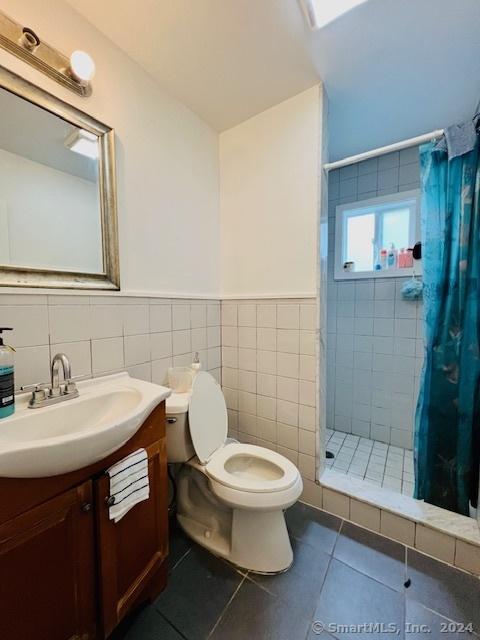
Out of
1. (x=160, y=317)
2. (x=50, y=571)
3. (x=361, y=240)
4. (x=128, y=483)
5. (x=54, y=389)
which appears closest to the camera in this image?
(x=50, y=571)

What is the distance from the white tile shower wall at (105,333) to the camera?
94cm

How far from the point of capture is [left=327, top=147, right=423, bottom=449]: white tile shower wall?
2051mm

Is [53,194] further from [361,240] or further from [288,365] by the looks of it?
[361,240]

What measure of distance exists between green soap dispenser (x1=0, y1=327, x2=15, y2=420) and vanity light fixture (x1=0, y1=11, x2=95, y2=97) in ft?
3.11

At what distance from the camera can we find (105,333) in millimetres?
1162

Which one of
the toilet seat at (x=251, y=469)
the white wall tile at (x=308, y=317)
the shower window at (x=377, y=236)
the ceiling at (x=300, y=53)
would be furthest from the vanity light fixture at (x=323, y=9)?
the toilet seat at (x=251, y=469)

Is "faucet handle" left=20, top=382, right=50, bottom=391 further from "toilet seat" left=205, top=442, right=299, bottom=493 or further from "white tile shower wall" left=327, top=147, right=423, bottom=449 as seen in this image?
"white tile shower wall" left=327, top=147, right=423, bottom=449

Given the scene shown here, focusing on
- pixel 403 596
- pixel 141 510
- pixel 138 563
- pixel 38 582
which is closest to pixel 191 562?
pixel 138 563

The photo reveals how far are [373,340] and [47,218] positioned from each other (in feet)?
7.47

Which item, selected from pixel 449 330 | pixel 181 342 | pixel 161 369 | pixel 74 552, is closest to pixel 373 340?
pixel 449 330

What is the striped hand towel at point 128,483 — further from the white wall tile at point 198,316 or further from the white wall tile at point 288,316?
the white wall tile at point 288,316

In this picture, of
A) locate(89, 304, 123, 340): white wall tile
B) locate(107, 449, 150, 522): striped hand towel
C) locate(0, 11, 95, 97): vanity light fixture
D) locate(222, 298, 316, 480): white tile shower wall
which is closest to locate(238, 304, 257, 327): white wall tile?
locate(222, 298, 316, 480): white tile shower wall

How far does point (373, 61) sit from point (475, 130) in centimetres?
57

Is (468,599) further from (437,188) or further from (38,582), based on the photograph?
(437,188)
